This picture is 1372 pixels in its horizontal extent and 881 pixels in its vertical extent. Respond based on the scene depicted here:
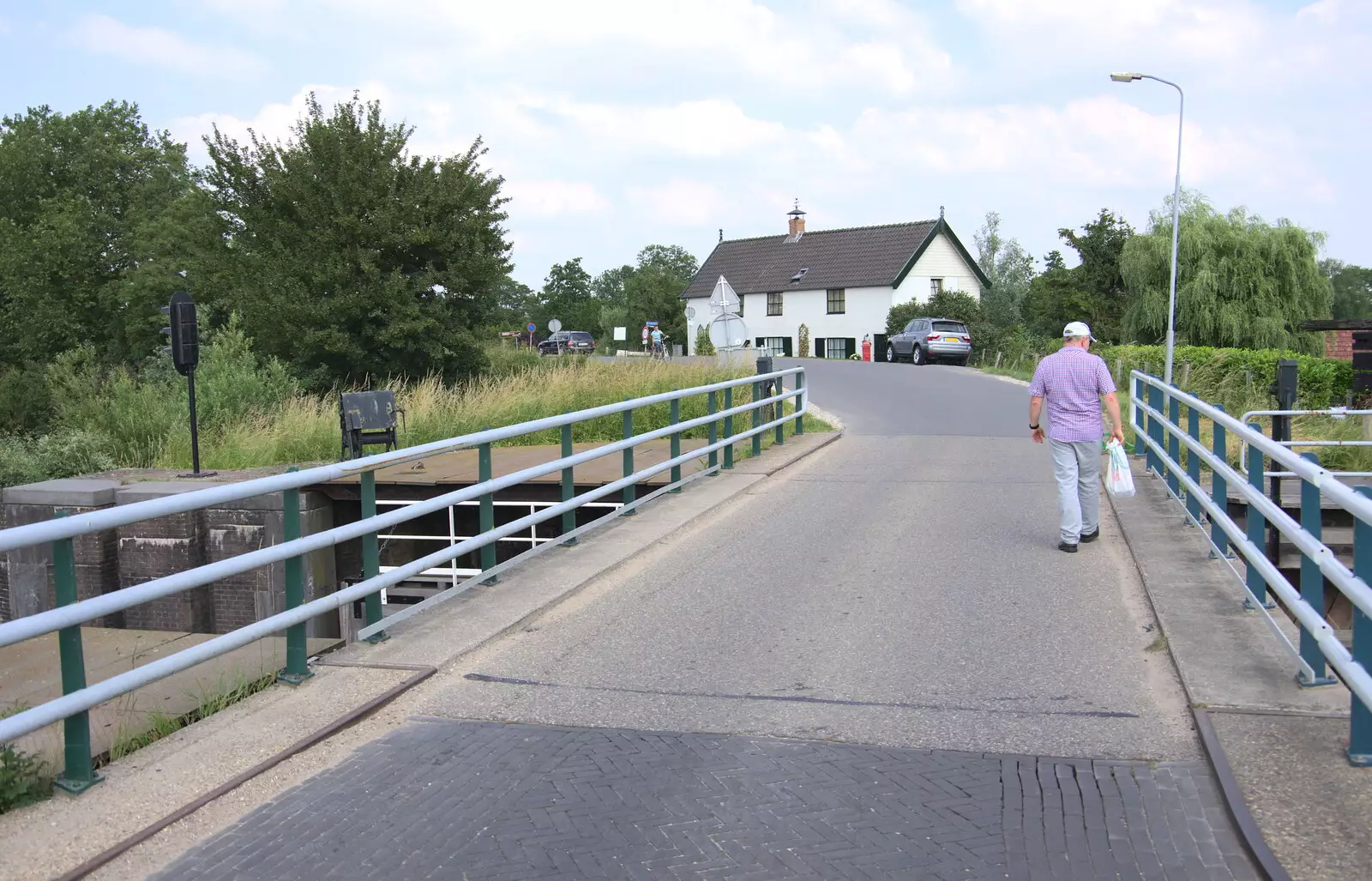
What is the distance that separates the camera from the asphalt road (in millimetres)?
3949

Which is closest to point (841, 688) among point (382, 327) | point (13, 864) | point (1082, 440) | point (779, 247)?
point (13, 864)

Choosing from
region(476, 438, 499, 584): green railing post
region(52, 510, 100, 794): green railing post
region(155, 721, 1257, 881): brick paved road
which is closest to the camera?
region(155, 721, 1257, 881): brick paved road

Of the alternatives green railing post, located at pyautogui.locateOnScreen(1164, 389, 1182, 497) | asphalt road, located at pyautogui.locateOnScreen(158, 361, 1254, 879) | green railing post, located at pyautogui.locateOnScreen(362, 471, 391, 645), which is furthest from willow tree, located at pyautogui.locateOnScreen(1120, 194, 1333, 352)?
green railing post, located at pyautogui.locateOnScreen(362, 471, 391, 645)

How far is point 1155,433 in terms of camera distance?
12.5m

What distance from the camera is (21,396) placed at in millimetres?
46031

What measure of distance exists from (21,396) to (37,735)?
46496 millimetres

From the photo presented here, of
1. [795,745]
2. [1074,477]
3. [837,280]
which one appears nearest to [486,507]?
[795,745]

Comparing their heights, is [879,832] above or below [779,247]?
below

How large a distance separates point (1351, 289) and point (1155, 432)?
5295 inches

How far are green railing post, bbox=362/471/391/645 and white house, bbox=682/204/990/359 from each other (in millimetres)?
49387

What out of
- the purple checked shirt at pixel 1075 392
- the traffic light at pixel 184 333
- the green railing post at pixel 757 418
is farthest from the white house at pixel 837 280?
the purple checked shirt at pixel 1075 392

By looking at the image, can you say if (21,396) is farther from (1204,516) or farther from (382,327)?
(1204,516)

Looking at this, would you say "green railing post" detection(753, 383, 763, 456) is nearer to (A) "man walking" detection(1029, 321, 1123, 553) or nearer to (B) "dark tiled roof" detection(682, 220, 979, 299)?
(A) "man walking" detection(1029, 321, 1123, 553)

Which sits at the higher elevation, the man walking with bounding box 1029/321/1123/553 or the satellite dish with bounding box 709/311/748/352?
the satellite dish with bounding box 709/311/748/352
